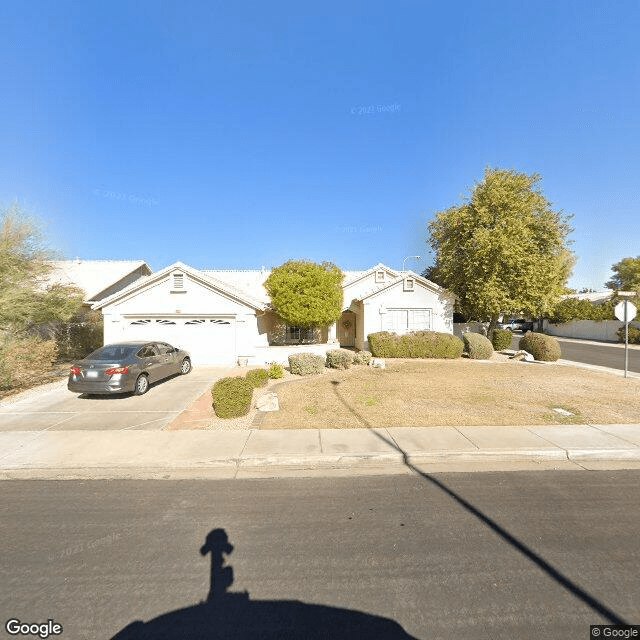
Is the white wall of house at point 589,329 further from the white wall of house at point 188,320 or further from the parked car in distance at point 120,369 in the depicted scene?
the parked car in distance at point 120,369

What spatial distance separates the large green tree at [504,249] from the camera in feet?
55.8

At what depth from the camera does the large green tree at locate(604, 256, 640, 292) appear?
28.9m

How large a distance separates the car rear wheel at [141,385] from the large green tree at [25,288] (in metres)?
4.75

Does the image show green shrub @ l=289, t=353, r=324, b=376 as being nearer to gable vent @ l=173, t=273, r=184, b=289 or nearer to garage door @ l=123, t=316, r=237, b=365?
garage door @ l=123, t=316, r=237, b=365

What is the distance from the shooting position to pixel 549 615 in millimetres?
2479

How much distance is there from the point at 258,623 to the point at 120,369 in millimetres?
7943

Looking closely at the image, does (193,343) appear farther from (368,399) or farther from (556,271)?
(556,271)

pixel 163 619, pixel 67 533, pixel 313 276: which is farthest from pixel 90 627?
pixel 313 276

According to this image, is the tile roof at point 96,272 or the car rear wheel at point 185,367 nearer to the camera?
the car rear wheel at point 185,367

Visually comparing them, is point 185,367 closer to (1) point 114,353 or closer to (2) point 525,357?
(1) point 114,353

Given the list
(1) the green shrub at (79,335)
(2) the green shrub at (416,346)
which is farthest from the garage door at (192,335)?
(2) the green shrub at (416,346)

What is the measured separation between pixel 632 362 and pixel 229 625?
72.1ft

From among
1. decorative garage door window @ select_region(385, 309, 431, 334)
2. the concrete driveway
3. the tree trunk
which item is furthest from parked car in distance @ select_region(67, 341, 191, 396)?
the tree trunk

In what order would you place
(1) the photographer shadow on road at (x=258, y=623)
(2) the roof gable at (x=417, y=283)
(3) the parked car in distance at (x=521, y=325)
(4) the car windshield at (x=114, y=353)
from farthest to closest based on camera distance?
(3) the parked car in distance at (x=521, y=325) < (2) the roof gable at (x=417, y=283) < (4) the car windshield at (x=114, y=353) < (1) the photographer shadow on road at (x=258, y=623)
